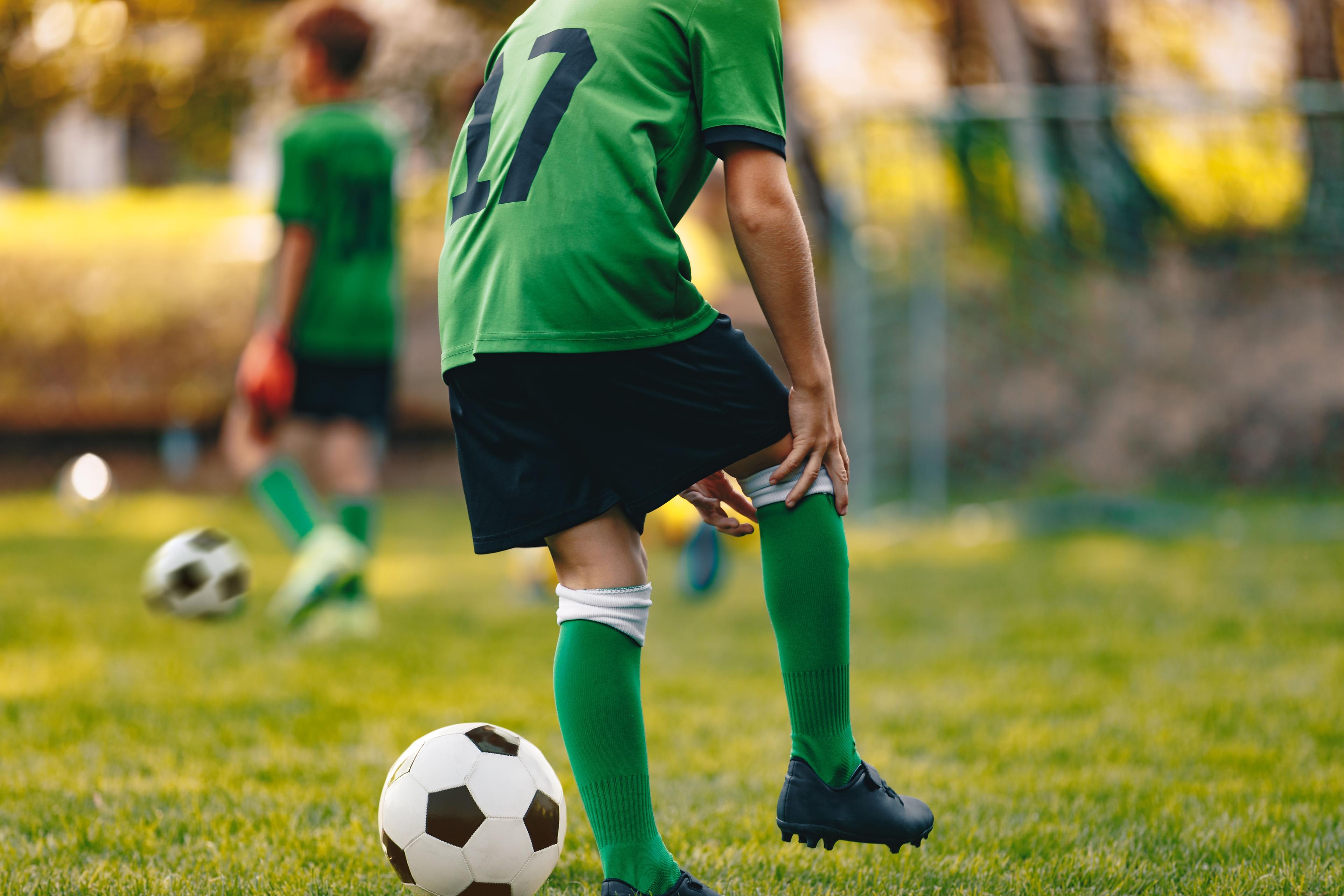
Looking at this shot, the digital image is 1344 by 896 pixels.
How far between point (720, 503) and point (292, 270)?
266 cm

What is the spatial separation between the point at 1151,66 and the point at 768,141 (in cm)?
1315

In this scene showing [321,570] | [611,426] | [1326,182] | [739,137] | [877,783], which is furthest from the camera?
[1326,182]

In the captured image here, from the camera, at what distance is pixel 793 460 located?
187 cm

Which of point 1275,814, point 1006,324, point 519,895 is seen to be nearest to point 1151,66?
point 1006,324

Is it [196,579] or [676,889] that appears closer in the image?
[676,889]

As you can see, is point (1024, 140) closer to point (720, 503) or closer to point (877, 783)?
point (720, 503)

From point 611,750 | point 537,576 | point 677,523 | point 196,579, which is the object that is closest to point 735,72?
point 611,750

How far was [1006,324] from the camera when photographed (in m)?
9.13

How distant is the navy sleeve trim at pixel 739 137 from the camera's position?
1.73 meters

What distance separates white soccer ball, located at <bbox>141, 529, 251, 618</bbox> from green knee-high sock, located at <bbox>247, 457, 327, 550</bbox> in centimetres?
19

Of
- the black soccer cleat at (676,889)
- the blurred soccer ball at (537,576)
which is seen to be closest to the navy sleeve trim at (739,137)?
the black soccer cleat at (676,889)

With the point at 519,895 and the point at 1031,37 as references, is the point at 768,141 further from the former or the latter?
the point at 1031,37

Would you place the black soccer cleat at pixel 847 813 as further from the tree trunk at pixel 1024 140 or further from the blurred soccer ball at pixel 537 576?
the tree trunk at pixel 1024 140

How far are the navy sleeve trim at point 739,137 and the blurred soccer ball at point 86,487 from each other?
23.7ft
